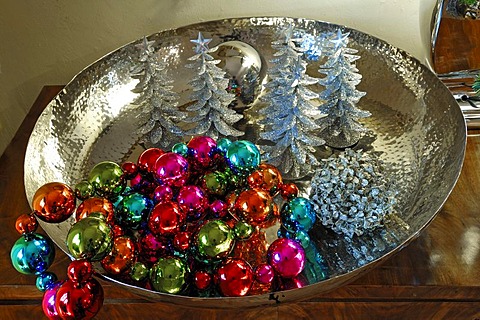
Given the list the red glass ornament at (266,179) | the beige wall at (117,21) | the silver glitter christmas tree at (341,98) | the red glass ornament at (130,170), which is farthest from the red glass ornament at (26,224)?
the beige wall at (117,21)

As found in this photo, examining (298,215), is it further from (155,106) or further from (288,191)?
(155,106)

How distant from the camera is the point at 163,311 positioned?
0.62 meters

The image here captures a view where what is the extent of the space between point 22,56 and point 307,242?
629mm

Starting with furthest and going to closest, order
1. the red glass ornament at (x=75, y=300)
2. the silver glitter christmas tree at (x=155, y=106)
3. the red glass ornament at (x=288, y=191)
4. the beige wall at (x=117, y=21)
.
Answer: the beige wall at (x=117, y=21) → the silver glitter christmas tree at (x=155, y=106) → the red glass ornament at (x=288, y=191) → the red glass ornament at (x=75, y=300)

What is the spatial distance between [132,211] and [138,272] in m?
0.07

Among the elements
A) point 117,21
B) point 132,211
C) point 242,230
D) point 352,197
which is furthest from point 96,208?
point 117,21

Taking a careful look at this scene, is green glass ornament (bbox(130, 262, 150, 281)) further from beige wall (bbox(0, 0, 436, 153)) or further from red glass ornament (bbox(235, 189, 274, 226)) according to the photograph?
beige wall (bbox(0, 0, 436, 153))

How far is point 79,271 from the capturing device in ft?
1.67

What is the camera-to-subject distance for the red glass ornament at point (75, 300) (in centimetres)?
50

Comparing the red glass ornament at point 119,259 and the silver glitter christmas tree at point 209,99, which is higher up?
the silver glitter christmas tree at point 209,99

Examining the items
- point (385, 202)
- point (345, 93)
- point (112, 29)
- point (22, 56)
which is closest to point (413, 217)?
point (385, 202)

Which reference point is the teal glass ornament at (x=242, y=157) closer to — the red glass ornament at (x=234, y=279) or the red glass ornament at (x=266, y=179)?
the red glass ornament at (x=266, y=179)

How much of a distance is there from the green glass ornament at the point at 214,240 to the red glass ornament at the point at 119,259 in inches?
2.5

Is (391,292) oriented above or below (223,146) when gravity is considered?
below
